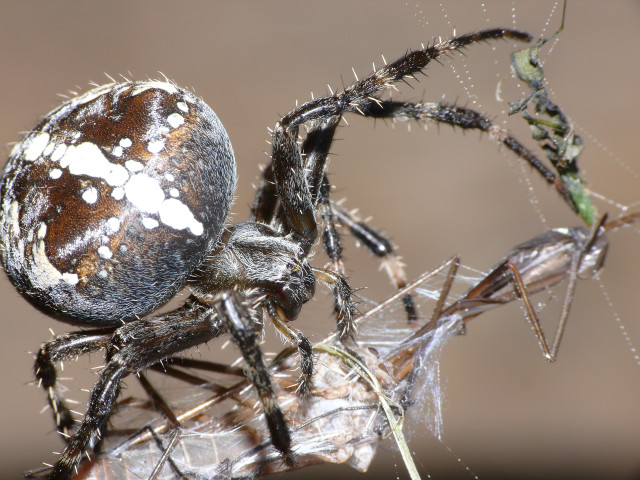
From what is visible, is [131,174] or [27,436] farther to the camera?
[27,436]

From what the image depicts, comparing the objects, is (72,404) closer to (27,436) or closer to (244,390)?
(244,390)

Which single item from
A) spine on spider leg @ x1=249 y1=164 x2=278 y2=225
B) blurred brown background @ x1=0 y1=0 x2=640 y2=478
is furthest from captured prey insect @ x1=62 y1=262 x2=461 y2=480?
blurred brown background @ x1=0 y1=0 x2=640 y2=478

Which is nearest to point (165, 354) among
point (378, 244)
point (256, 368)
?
point (256, 368)

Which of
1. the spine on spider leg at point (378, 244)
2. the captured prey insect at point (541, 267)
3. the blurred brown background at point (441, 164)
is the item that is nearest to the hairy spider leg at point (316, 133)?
the spine on spider leg at point (378, 244)

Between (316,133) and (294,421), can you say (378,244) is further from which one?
(294,421)

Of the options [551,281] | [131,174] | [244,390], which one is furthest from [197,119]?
[551,281]

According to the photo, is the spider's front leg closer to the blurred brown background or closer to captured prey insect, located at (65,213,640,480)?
captured prey insect, located at (65,213,640,480)
